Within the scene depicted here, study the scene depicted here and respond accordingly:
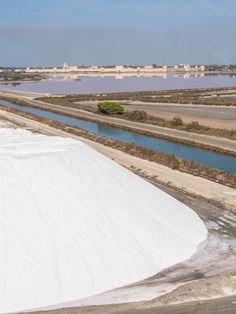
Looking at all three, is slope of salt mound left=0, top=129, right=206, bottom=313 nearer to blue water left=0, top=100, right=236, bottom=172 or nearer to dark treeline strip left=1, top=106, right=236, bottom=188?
dark treeline strip left=1, top=106, right=236, bottom=188

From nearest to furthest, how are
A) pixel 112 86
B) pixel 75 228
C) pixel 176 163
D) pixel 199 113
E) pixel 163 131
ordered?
pixel 75 228
pixel 176 163
pixel 163 131
pixel 199 113
pixel 112 86

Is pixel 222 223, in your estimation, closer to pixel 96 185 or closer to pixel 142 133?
pixel 96 185

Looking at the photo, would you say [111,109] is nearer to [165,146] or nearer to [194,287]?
[165,146]

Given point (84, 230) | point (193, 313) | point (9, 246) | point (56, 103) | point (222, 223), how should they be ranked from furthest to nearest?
point (56, 103) → point (222, 223) → point (84, 230) → point (9, 246) → point (193, 313)

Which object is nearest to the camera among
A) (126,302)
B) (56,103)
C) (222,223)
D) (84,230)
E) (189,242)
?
(126,302)

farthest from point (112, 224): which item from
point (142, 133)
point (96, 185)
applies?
point (142, 133)

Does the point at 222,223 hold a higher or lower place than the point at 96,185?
lower

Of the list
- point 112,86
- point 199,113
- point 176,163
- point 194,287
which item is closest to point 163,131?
point 176,163

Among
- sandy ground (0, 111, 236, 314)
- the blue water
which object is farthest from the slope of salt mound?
the blue water
